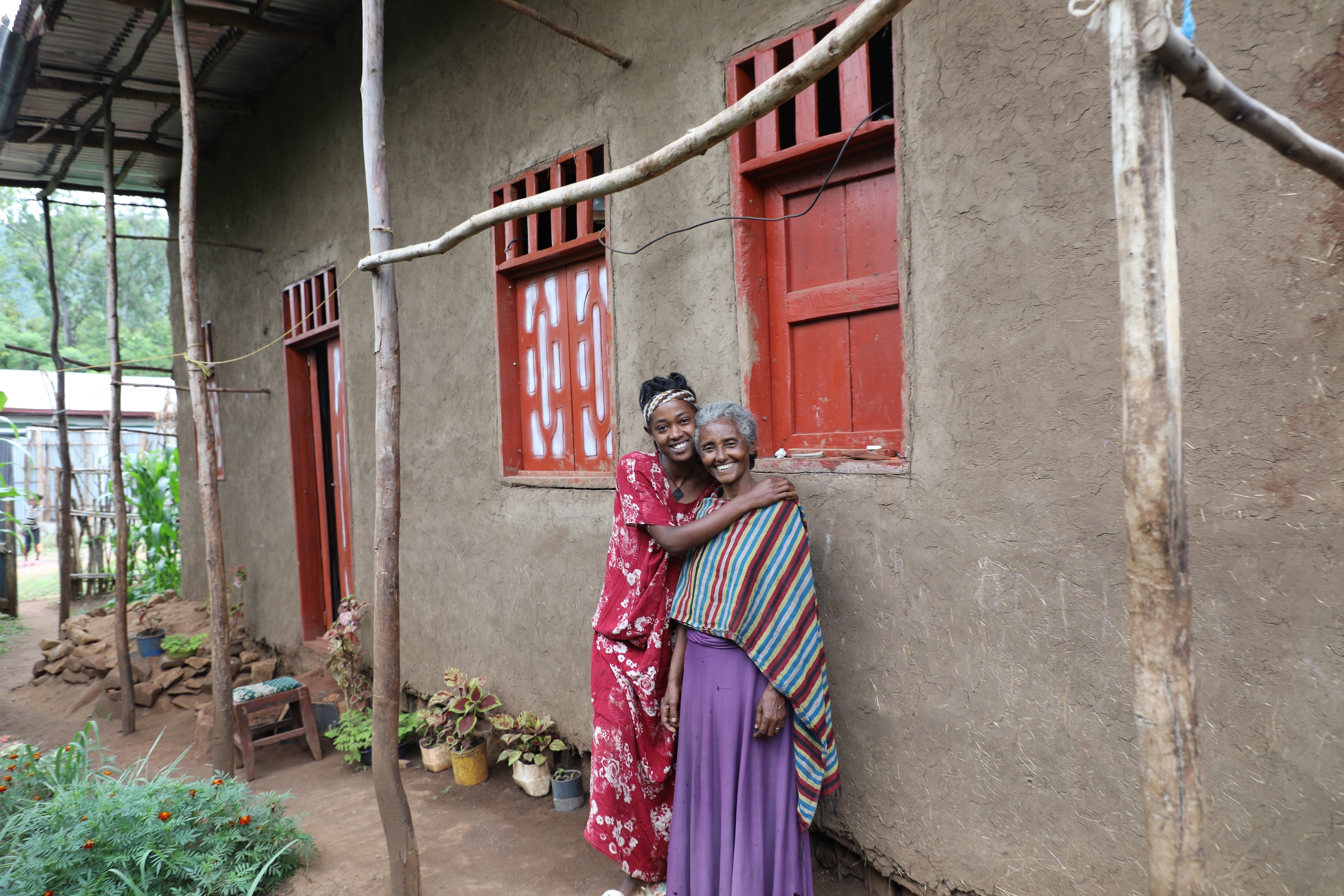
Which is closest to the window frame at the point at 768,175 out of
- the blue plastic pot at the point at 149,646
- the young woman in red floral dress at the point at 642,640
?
the young woman in red floral dress at the point at 642,640

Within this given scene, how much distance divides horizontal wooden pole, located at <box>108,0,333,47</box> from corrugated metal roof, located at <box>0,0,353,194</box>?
0.25 feet

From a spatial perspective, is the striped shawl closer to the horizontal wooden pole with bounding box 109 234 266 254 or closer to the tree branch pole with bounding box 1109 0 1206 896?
the tree branch pole with bounding box 1109 0 1206 896

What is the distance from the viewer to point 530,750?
410cm

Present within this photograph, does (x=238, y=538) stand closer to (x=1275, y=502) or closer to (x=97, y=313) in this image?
(x=1275, y=502)

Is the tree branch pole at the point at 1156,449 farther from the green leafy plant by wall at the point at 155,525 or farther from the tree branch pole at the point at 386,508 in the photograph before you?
the green leafy plant by wall at the point at 155,525

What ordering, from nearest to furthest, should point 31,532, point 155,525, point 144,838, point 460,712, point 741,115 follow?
point 741,115 < point 144,838 < point 460,712 < point 155,525 < point 31,532

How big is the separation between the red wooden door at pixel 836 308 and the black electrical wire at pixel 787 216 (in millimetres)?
43

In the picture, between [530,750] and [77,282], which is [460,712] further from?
[77,282]

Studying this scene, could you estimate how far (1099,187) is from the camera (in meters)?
2.09

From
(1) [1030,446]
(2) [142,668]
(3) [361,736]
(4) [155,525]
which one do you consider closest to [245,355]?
(2) [142,668]

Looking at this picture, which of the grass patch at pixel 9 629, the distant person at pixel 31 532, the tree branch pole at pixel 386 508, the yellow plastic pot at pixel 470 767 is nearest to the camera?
the tree branch pole at pixel 386 508

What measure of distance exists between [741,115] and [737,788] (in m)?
1.95

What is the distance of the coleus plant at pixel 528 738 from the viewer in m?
4.06

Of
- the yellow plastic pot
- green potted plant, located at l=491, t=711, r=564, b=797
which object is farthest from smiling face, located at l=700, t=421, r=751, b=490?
the yellow plastic pot
